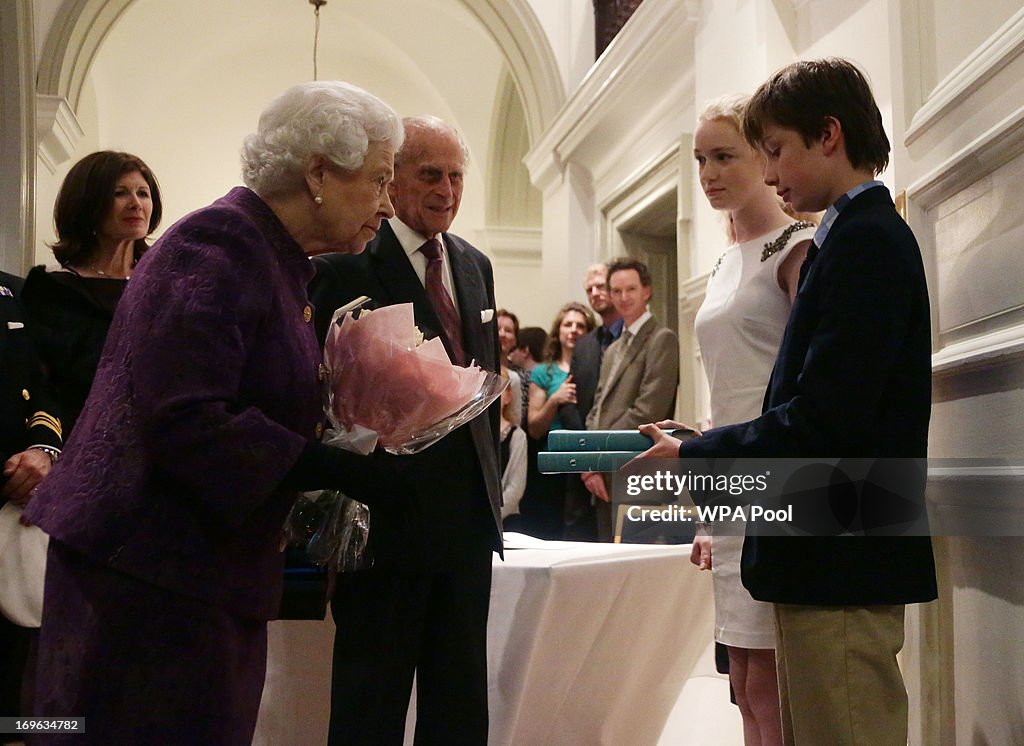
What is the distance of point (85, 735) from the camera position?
1397 mm

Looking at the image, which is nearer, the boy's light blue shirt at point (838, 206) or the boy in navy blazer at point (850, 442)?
the boy in navy blazer at point (850, 442)

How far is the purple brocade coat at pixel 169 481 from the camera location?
55.3 inches

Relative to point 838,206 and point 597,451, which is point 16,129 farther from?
point 838,206

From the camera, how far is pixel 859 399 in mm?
1621

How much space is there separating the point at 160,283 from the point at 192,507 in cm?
31

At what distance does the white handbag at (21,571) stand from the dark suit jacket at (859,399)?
178 centimetres

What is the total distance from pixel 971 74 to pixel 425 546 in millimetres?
1459

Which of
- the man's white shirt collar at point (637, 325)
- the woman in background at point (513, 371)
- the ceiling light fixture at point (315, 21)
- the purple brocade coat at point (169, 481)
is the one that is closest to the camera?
the purple brocade coat at point (169, 481)

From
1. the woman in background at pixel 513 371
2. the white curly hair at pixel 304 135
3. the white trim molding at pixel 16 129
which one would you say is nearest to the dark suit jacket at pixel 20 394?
the white curly hair at pixel 304 135

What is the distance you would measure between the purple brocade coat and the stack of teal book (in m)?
0.60

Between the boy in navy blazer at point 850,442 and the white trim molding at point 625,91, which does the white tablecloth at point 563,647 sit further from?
the white trim molding at point 625,91

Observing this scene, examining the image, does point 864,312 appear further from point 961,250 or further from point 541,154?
point 541,154

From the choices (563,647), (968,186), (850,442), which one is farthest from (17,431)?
(968,186)

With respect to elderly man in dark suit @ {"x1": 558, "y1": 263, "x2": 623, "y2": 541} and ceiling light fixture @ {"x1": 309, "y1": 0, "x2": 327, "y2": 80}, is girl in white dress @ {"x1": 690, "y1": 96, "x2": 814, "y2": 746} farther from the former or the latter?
ceiling light fixture @ {"x1": 309, "y1": 0, "x2": 327, "y2": 80}
